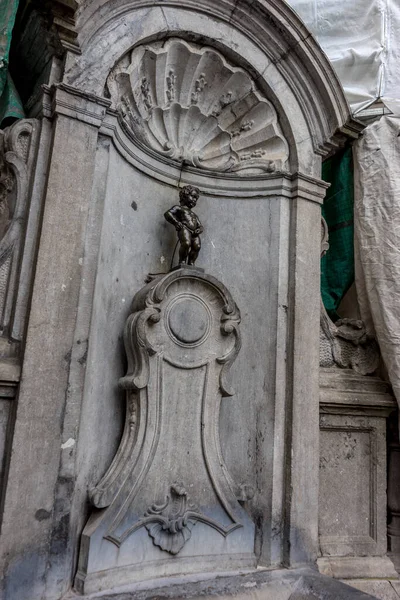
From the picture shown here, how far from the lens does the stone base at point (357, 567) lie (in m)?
3.43

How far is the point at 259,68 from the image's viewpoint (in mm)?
3734

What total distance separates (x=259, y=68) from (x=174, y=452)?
2798 mm

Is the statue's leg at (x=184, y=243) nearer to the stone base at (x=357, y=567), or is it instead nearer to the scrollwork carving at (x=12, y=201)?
the scrollwork carving at (x=12, y=201)

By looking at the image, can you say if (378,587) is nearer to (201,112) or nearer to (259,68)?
(201,112)

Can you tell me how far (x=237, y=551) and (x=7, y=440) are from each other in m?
1.61

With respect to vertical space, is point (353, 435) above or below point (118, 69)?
below

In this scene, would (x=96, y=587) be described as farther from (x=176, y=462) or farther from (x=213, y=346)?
Result: (x=213, y=346)

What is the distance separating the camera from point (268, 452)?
3.37 metres

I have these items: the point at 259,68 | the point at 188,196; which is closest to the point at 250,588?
the point at 188,196

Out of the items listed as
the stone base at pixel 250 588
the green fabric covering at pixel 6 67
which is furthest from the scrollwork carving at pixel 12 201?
the stone base at pixel 250 588

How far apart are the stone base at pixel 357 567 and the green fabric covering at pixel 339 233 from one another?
76.1 inches

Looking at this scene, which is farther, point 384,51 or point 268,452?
point 384,51

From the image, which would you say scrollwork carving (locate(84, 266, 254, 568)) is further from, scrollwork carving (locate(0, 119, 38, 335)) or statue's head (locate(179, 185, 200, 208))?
scrollwork carving (locate(0, 119, 38, 335))

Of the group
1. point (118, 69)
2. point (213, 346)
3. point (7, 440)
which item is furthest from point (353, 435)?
point (118, 69)
